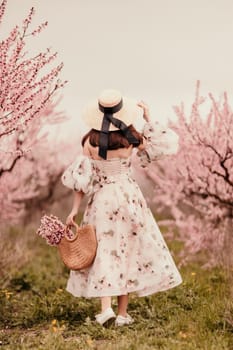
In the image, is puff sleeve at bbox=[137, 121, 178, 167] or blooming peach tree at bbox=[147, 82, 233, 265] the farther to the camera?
blooming peach tree at bbox=[147, 82, 233, 265]

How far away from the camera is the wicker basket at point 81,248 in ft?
21.2

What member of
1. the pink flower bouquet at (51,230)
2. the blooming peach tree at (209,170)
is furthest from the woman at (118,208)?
the blooming peach tree at (209,170)

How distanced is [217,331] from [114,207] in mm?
1463

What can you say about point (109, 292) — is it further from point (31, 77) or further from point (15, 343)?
point (31, 77)

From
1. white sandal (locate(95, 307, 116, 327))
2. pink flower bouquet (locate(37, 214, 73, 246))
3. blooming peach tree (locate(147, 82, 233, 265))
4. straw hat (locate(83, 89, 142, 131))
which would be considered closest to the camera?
white sandal (locate(95, 307, 116, 327))

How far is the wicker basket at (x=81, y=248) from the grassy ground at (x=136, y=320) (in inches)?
20.8

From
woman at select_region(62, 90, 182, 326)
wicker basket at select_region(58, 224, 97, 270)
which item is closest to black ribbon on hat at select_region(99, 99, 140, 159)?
woman at select_region(62, 90, 182, 326)

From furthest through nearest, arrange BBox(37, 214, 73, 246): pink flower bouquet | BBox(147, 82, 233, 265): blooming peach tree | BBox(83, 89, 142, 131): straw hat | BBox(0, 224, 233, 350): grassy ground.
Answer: BBox(147, 82, 233, 265): blooming peach tree < BBox(37, 214, 73, 246): pink flower bouquet < BBox(83, 89, 142, 131): straw hat < BBox(0, 224, 233, 350): grassy ground

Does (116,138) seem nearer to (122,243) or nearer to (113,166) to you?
(113,166)

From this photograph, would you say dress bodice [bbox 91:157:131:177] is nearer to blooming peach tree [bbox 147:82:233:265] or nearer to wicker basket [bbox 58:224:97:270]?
wicker basket [bbox 58:224:97:270]

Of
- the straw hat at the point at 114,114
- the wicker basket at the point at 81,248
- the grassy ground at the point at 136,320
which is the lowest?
the grassy ground at the point at 136,320

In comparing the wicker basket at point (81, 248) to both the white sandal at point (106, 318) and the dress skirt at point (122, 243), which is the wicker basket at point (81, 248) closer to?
the dress skirt at point (122, 243)

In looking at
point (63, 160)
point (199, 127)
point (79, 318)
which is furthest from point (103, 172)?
point (63, 160)

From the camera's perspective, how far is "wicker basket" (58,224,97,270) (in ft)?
21.2
